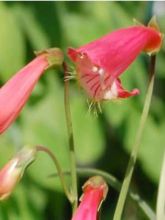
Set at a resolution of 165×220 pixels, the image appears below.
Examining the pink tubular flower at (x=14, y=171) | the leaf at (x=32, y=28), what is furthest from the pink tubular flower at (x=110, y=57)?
the leaf at (x=32, y=28)

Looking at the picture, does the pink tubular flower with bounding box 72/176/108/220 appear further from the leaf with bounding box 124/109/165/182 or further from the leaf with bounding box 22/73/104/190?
the leaf with bounding box 124/109/165/182

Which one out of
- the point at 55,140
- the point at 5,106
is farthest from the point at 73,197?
the point at 55,140

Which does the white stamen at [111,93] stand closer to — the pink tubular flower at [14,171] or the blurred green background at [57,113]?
the pink tubular flower at [14,171]

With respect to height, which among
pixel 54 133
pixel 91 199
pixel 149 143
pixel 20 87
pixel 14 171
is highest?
pixel 20 87

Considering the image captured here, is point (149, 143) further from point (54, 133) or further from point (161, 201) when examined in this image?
point (161, 201)

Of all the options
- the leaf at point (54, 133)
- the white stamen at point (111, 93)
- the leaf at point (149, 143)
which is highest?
the white stamen at point (111, 93)

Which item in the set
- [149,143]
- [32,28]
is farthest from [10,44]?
[149,143]
